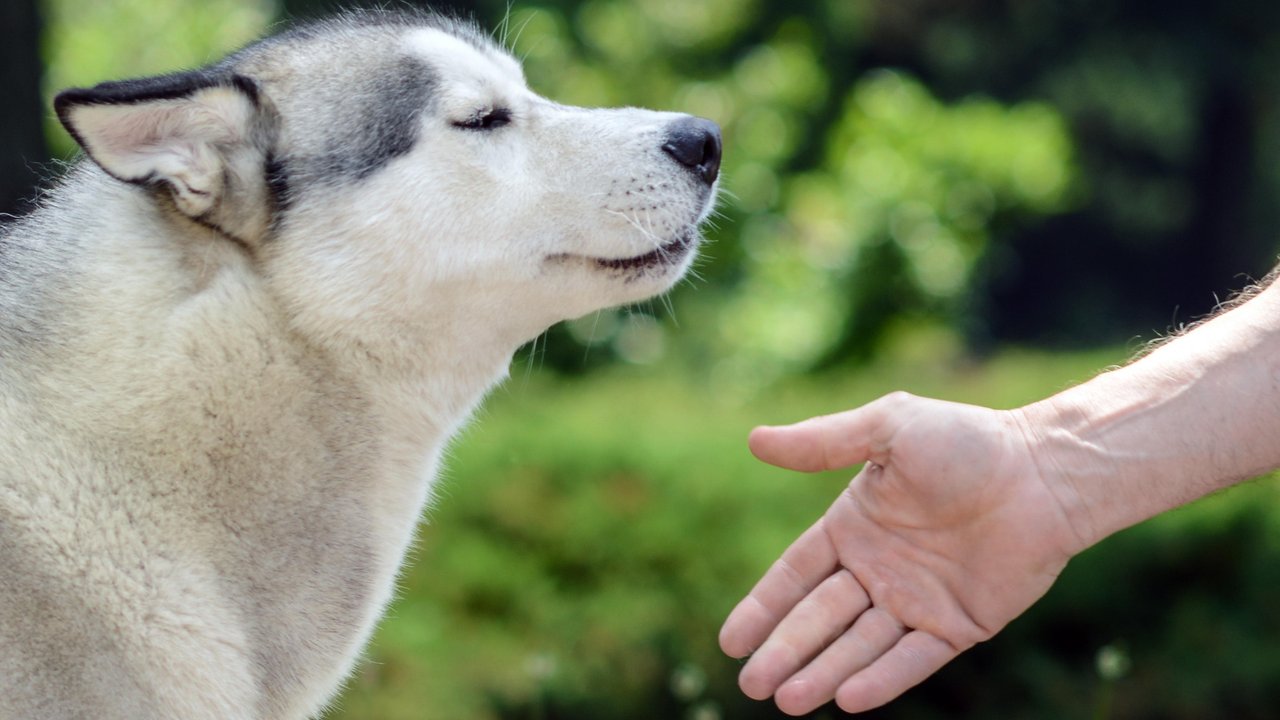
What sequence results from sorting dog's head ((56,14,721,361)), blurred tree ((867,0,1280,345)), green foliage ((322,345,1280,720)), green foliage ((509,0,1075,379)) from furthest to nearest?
blurred tree ((867,0,1280,345)), green foliage ((509,0,1075,379)), green foliage ((322,345,1280,720)), dog's head ((56,14,721,361))

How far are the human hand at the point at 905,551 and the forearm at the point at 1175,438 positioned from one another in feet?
0.20

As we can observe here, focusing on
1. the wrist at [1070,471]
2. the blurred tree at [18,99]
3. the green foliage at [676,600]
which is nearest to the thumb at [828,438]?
the wrist at [1070,471]

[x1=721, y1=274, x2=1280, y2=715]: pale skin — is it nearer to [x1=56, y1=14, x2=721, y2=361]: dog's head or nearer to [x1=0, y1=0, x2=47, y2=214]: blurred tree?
[x1=56, y1=14, x2=721, y2=361]: dog's head

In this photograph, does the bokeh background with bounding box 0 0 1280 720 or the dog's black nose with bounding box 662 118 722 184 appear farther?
the bokeh background with bounding box 0 0 1280 720

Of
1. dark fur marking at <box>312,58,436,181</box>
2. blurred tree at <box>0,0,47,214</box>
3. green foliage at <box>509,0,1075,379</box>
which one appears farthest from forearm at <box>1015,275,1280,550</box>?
green foliage at <box>509,0,1075,379</box>

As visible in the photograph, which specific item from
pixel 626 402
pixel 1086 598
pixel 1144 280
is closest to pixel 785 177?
pixel 626 402

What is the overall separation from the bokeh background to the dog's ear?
1036mm

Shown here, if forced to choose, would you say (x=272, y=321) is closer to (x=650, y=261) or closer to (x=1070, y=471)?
(x=650, y=261)

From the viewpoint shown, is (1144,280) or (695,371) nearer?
(695,371)

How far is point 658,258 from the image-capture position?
10.3 feet

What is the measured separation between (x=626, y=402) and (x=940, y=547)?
5352 mm

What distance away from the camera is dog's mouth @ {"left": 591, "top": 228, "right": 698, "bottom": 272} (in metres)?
3.12

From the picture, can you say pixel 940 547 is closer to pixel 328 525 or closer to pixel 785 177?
pixel 328 525

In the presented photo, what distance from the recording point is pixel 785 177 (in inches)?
482
